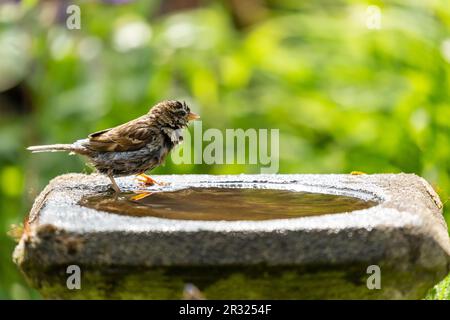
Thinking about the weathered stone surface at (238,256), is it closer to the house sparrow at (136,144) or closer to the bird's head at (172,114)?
the house sparrow at (136,144)

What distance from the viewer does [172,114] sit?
3.89 m

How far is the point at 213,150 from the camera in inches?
252

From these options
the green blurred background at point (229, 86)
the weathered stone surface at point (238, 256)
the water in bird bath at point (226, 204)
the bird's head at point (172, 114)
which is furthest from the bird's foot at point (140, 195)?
the green blurred background at point (229, 86)

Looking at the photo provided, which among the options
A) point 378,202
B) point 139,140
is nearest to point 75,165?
point 139,140

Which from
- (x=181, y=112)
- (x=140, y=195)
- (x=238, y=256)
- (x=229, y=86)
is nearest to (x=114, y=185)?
(x=140, y=195)

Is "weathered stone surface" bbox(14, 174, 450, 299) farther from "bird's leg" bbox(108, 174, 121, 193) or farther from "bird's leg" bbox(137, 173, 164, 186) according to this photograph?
"bird's leg" bbox(137, 173, 164, 186)

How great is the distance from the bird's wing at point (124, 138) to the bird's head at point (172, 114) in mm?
60

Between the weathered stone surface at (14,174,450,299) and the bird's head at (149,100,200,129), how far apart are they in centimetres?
102

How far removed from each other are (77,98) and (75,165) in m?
0.49

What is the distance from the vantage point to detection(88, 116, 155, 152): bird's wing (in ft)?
12.3

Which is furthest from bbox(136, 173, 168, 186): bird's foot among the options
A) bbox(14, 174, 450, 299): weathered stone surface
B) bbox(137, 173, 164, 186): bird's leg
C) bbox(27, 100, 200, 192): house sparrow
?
bbox(14, 174, 450, 299): weathered stone surface

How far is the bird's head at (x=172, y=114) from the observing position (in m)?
3.87

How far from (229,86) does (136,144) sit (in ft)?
10.2

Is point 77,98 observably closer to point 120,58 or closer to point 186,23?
point 120,58
